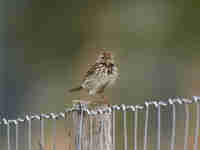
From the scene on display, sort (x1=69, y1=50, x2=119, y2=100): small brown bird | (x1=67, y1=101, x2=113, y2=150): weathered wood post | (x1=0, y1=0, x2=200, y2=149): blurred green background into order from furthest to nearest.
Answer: (x1=0, y1=0, x2=200, y2=149): blurred green background
(x1=69, y1=50, x2=119, y2=100): small brown bird
(x1=67, y1=101, x2=113, y2=150): weathered wood post

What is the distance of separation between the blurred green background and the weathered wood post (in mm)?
Result: 1652

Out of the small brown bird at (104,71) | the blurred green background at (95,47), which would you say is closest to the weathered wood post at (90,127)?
the small brown bird at (104,71)

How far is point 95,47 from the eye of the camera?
12.2ft

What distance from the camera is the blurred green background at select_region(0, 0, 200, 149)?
3.69 metres

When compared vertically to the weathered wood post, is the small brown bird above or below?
above

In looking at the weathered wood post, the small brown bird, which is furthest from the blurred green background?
the weathered wood post

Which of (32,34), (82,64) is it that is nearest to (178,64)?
(82,64)

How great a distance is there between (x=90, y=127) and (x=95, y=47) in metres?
1.82

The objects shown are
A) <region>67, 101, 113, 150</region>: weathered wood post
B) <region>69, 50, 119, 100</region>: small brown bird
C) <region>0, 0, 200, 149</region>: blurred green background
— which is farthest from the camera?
<region>0, 0, 200, 149</region>: blurred green background

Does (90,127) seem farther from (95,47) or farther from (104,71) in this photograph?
(95,47)

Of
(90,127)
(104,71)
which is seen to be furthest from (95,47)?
(90,127)

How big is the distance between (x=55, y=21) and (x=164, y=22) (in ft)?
3.51

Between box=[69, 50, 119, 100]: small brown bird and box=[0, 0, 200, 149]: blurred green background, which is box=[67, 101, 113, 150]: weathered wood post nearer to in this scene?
box=[69, 50, 119, 100]: small brown bird

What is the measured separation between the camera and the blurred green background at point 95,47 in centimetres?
369
